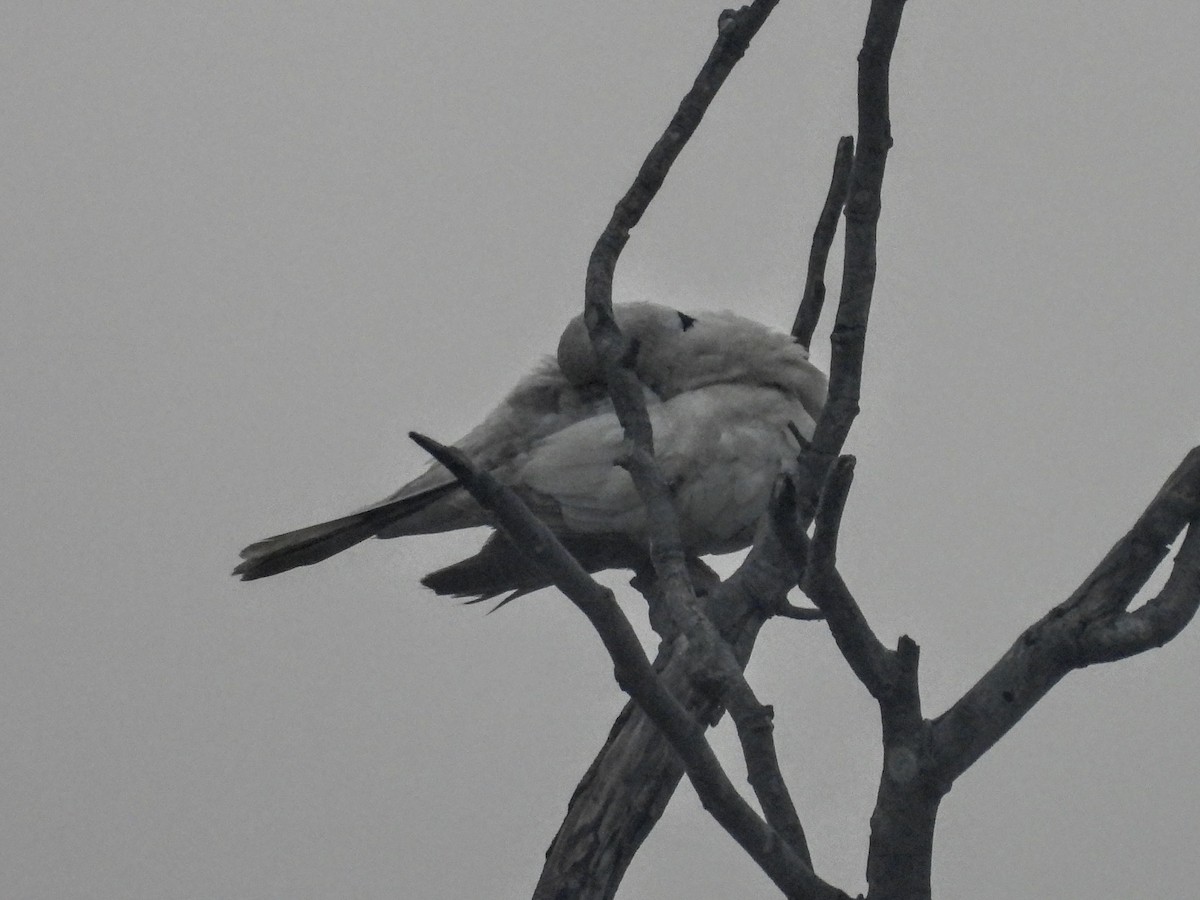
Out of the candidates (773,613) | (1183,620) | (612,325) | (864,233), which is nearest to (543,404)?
(773,613)

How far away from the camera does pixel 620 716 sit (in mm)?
3307

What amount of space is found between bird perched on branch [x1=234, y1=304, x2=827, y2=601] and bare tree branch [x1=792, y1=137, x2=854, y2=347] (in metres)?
0.07

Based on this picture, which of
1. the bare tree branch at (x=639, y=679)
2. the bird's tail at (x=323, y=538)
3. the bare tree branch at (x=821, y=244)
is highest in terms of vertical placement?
the bare tree branch at (x=821, y=244)

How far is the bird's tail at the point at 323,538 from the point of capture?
163 inches

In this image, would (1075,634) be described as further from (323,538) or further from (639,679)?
(323,538)

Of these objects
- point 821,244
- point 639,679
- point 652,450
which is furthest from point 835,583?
point 821,244

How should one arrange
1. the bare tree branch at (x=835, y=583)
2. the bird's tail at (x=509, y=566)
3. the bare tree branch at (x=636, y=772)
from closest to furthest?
the bare tree branch at (x=835, y=583), the bare tree branch at (x=636, y=772), the bird's tail at (x=509, y=566)

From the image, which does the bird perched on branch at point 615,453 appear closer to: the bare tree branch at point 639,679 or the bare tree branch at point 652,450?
the bare tree branch at point 652,450

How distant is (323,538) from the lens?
4184mm

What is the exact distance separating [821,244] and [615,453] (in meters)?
0.79

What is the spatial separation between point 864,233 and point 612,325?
0.63 metres

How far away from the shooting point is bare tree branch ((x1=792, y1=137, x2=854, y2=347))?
355 centimetres

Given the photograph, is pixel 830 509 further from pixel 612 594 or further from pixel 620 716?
pixel 620 716

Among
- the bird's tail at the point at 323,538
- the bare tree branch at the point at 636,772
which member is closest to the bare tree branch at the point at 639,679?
the bare tree branch at the point at 636,772
